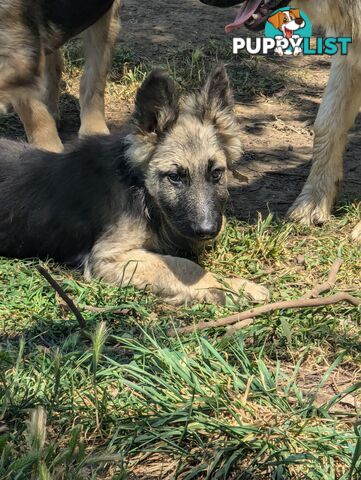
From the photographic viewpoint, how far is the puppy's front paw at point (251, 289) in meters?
4.73

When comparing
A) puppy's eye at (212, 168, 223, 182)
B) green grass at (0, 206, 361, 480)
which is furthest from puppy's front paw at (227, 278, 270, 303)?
puppy's eye at (212, 168, 223, 182)

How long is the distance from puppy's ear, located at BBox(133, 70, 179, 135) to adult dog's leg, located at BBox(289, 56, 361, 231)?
4.33 ft

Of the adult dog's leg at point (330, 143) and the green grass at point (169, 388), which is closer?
the green grass at point (169, 388)

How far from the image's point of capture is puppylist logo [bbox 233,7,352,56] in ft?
22.7

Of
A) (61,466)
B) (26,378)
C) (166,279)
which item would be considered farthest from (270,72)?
(61,466)

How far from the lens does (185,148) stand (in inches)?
199

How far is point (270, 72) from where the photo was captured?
838 cm

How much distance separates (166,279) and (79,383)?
4.50 feet

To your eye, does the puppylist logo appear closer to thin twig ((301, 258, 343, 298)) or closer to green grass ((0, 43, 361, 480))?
thin twig ((301, 258, 343, 298))

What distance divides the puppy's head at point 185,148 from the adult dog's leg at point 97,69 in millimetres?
1835

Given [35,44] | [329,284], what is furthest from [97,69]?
[329,284]

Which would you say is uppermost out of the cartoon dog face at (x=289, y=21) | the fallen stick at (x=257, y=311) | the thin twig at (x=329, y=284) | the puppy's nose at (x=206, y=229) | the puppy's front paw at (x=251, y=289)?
the cartoon dog face at (x=289, y=21)

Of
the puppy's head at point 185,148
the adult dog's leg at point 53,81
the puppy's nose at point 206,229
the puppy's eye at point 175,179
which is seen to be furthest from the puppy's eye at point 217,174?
the adult dog's leg at point 53,81

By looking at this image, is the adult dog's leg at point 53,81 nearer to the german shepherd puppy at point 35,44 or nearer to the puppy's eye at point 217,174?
the german shepherd puppy at point 35,44
